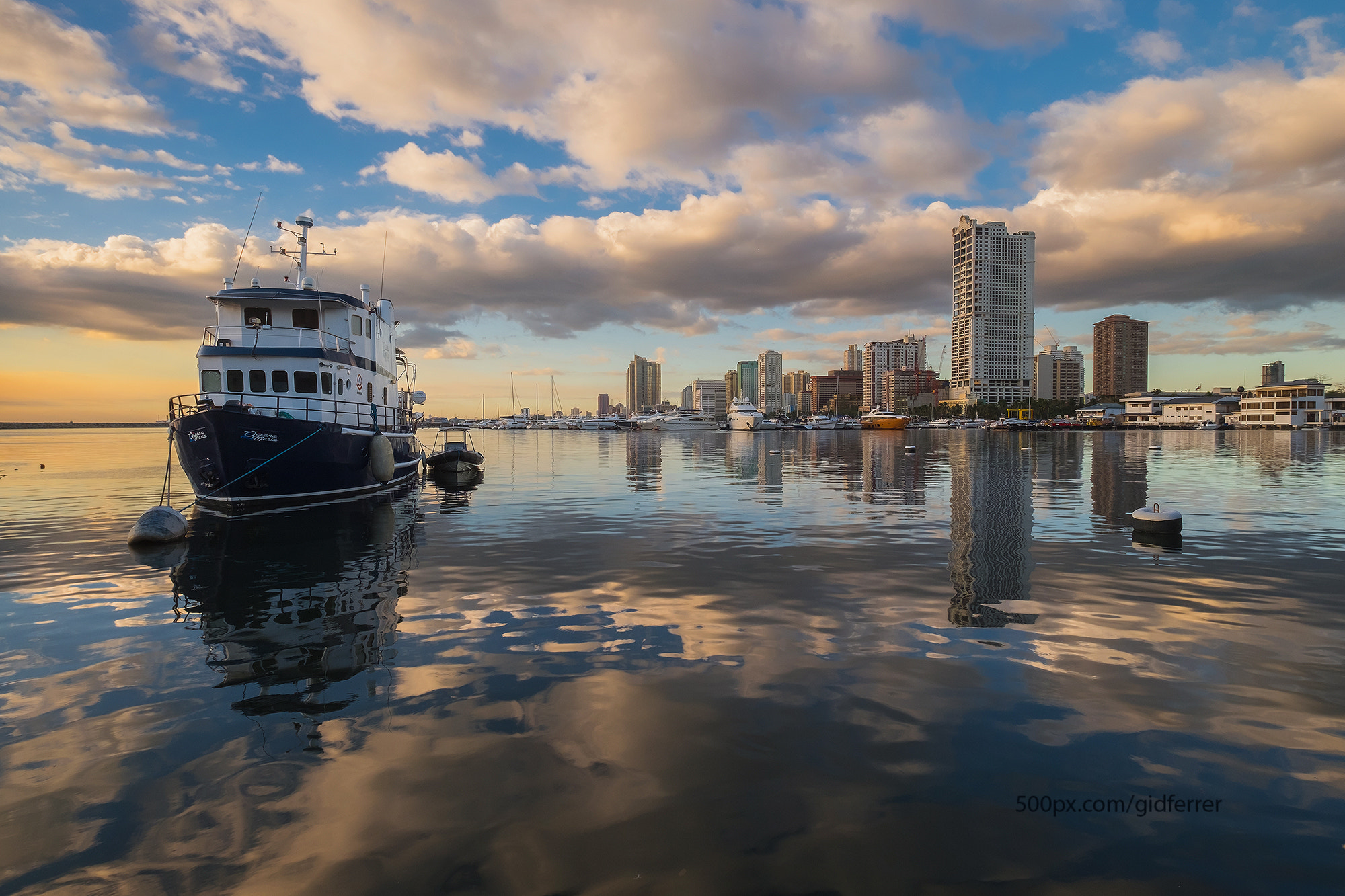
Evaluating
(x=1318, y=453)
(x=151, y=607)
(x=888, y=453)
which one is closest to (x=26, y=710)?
(x=151, y=607)

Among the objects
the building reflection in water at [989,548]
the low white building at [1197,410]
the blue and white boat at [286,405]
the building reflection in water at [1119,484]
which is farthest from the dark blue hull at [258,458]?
the low white building at [1197,410]

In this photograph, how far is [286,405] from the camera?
24812 mm

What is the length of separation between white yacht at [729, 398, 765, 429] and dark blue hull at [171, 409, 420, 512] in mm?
138201

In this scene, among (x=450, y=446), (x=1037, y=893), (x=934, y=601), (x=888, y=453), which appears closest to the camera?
(x=1037, y=893)

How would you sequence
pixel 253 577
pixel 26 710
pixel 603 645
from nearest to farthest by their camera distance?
pixel 26 710, pixel 603 645, pixel 253 577

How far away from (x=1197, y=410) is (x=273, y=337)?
704ft

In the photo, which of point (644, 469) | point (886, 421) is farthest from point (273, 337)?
point (886, 421)

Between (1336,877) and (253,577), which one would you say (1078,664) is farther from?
(253,577)

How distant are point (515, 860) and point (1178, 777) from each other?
5728 millimetres

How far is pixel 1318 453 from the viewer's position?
54312 mm

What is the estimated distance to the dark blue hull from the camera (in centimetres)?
2148

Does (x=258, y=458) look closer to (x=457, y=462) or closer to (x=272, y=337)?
(x=272, y=337)

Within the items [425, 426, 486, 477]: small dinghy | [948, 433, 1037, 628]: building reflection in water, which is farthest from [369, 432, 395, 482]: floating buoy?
[948, 433, 1037, 628]: building reflection in water

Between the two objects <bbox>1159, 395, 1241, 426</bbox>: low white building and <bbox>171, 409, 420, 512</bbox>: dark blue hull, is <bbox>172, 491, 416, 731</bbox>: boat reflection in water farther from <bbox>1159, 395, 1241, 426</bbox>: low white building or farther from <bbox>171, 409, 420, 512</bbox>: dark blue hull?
<bbox>1159, 395, 1241, 426</bbox>: low white building
